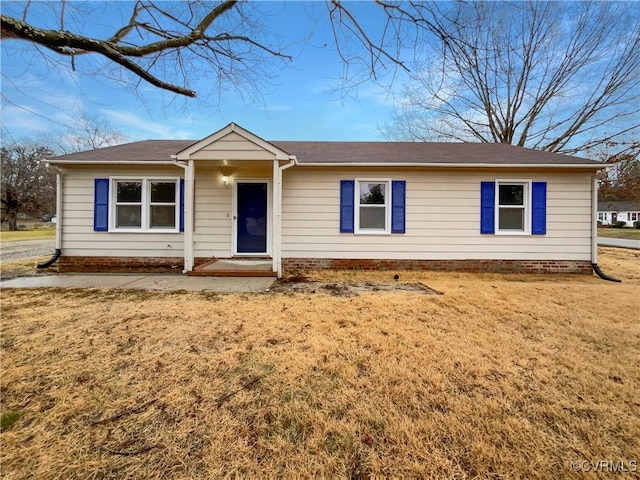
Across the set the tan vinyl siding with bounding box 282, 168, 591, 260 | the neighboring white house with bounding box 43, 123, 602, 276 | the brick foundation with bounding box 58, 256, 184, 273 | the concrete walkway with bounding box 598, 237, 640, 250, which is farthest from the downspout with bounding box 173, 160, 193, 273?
the concrete walkway with bounding box 598, 237, 640, 250

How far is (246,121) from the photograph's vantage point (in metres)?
6.84

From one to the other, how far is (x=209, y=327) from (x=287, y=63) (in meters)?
4.04

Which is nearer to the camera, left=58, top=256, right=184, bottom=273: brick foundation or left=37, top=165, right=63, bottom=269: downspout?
left=37, top=165, right=63, bottom=269: downspout

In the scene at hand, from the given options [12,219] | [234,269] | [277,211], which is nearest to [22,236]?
[12,219]

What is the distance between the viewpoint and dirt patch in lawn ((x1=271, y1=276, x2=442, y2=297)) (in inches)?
212

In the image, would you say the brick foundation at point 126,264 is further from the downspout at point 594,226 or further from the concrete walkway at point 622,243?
the concrete walkway at point 622,243

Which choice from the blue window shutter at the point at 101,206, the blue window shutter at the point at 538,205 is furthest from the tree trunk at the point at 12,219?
the blue window shutter at the point at 538,205

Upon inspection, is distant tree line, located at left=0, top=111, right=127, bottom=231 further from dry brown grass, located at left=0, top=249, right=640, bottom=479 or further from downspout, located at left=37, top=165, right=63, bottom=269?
dry brown grass, located at left=0, top=249, right=640, bottom=479

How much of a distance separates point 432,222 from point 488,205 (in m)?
1.51

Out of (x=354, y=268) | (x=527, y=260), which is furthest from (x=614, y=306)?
(x=354, y=268)

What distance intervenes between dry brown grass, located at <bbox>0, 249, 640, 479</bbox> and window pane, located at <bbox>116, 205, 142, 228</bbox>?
366cm

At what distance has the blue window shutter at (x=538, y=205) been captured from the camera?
24.1ft

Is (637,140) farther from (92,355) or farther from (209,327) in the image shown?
(92,355)

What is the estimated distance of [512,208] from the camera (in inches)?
298
